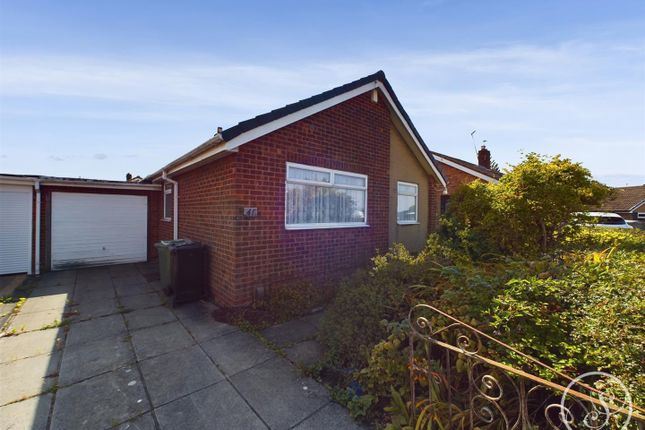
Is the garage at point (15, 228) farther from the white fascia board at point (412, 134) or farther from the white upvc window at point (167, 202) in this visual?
the white fascia board at point (412, 134)

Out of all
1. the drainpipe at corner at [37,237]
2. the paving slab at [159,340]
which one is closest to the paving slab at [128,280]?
the drainpipe at corner at [37,237]

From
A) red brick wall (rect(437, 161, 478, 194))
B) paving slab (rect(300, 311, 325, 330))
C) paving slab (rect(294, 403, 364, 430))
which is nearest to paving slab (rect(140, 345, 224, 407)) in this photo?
paving slab (rect(294, 403, 364, 430))

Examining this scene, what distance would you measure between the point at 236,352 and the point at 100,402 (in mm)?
1398

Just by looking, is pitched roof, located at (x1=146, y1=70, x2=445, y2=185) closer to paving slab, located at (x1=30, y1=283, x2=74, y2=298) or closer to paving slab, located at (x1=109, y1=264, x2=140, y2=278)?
paving slab, located at (x1=109, y1=264, x2=140, y2=278)

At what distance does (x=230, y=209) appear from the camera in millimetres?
4898

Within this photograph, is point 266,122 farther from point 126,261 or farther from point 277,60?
point 126,261

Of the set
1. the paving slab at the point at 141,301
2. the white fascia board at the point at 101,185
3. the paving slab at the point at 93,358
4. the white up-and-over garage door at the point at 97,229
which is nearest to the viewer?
the paving slab at the point at 93,358

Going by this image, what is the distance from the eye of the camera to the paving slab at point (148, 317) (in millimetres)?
4434

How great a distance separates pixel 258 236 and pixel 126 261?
7310 mm

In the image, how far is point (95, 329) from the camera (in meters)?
4.23

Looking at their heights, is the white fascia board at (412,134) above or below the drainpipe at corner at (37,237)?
above

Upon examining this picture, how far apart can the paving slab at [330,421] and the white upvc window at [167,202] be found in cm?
804

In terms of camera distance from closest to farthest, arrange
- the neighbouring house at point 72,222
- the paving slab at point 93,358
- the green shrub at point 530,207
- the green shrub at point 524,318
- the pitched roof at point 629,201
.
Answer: the green shrub at point 524,318 → the paving slab at point 93,358 → the green shrub at point 530,207 → the neighbouring house at point 72,222 → the pitched roof at point 629,201

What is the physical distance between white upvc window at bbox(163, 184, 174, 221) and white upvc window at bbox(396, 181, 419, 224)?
739 centimetres
